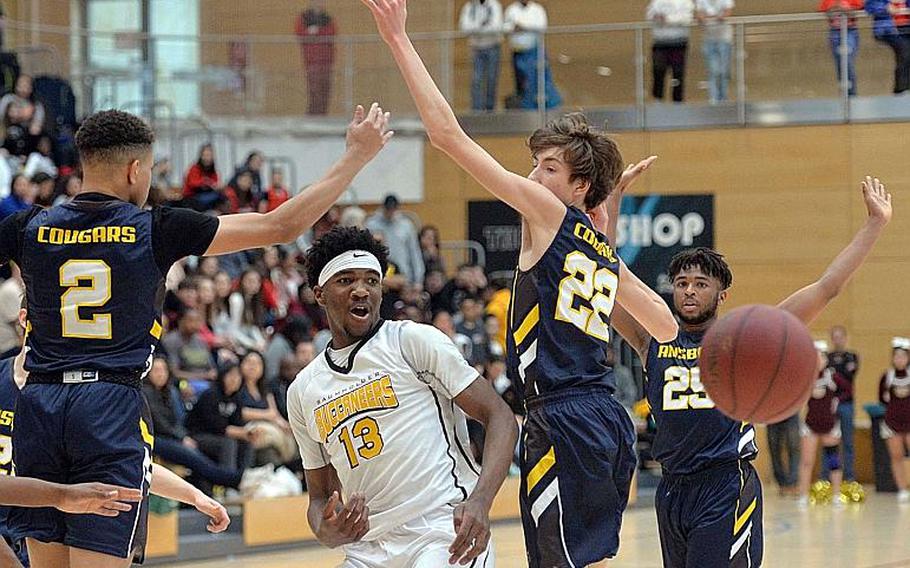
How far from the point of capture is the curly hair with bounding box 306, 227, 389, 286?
189 inches

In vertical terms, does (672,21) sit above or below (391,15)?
above

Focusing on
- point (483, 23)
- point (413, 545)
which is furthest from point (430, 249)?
point (413, 545)

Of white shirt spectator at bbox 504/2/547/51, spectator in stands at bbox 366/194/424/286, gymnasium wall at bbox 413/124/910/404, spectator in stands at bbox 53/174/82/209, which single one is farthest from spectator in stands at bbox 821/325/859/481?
spectator in stands at bbox 53/174/82/209

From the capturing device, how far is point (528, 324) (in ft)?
15.4

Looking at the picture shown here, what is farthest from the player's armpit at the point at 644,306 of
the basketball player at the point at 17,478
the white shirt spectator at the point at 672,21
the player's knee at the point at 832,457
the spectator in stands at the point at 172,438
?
the white shirt spectator at the point at 672,21

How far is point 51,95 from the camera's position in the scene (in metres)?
15.8

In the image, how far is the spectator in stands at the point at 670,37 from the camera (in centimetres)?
1797

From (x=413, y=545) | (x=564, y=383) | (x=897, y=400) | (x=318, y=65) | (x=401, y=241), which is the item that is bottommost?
(x=897, y=400)

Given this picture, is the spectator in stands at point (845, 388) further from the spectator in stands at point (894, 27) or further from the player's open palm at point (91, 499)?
the player's open palm at point (91, 499)

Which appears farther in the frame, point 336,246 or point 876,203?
point 876,203

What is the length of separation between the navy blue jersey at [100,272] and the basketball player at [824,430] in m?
13.1

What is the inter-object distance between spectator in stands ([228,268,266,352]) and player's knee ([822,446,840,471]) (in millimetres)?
6579

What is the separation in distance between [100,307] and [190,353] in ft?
27.7

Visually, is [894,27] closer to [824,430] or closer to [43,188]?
[824,430]
